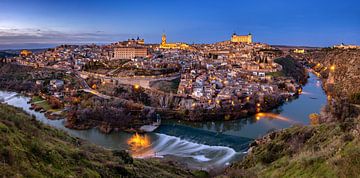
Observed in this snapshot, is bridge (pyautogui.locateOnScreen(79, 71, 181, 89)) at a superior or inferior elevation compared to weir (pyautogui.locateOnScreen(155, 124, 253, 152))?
superior

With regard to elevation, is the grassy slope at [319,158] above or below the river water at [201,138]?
above

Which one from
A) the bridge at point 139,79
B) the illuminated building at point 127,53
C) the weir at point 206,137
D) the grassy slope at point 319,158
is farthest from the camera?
the illuminated building at point 127,53

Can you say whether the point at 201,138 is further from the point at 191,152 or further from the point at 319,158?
the point at 319,158

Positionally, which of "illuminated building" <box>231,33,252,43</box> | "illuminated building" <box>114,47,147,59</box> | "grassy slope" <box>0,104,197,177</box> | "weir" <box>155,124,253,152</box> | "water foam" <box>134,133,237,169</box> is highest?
"illuminated building" <box>231,33,252,43</box>

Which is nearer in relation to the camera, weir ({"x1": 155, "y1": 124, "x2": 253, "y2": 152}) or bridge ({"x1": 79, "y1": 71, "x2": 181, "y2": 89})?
weir ({"x1": 155, "y1": 124, "x2": 253, "y2": 152})

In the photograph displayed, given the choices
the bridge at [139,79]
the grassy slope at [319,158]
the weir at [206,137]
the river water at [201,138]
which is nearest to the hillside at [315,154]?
the grassy slope at [319,158]

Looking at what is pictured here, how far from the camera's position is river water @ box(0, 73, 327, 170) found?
13.0m

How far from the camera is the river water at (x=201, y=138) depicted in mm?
12977

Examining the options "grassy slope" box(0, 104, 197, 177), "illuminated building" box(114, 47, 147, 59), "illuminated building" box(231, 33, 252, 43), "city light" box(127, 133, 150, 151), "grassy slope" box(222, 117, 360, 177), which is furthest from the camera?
"illuminated building" box(231, 33, 252, 43)

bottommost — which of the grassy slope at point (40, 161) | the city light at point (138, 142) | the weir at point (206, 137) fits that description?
the city light at point (138, 142)

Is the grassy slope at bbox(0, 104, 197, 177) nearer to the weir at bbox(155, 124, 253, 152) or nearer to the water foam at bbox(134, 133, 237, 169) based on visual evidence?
the water foam at bbox(134, 133, 237, 169)

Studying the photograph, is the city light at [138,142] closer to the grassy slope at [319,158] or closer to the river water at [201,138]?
the river water at [201,138]

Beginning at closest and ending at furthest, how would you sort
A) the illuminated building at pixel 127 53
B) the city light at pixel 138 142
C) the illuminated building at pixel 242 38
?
the city light at pixel 138 142
the illuminated building at pixel 127 53
the illuminated building at pixel 242 38

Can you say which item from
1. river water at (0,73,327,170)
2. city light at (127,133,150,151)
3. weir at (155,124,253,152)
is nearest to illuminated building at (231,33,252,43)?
river water at (0,73,327,170)
